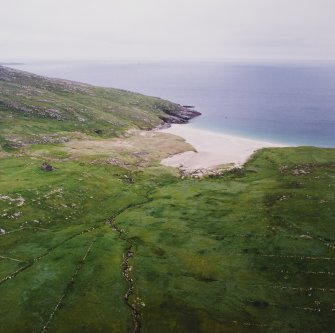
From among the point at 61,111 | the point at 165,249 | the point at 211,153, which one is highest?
the point at 61,111

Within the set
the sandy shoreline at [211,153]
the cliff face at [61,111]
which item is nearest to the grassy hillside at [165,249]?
the sandy shoreline at [211,153]

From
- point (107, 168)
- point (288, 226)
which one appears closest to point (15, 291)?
point (288, 226)

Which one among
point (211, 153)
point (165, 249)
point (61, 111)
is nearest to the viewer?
point (165, 249)

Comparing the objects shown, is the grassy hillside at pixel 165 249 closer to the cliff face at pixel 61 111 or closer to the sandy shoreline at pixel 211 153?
the sandy shoreline at pixel 211 153

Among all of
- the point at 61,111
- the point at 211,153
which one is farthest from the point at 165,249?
the point at 61,111

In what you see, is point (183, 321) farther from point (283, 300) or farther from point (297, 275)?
point (297, 275)

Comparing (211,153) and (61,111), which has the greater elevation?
(61,111)

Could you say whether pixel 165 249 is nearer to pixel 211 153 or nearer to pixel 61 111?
pixel 211 153
